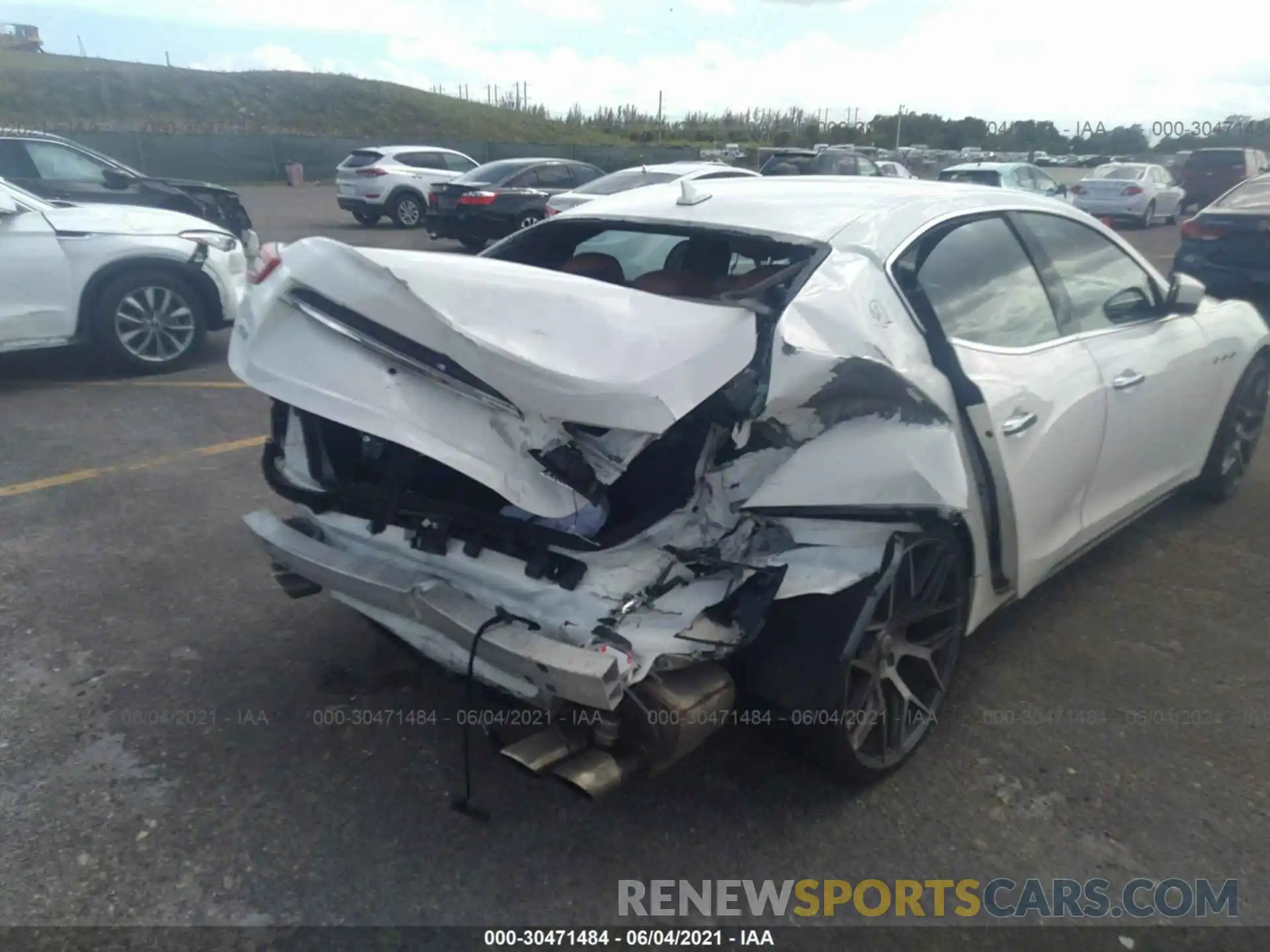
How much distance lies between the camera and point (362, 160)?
19922 mm

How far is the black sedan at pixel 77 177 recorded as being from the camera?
11.0 meters

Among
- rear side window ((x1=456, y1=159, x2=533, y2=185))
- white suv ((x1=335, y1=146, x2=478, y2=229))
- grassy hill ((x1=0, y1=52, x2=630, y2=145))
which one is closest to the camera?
rear side window ((x1=456, y1=159, x2=533, y2=185))

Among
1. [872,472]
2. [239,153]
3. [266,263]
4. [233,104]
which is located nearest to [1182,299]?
[872,472]

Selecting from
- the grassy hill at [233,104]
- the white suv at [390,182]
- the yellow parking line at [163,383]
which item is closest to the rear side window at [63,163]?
the yellow parking line at [163,383]

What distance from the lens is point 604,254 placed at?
12.6 ft

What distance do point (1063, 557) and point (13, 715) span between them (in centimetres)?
362

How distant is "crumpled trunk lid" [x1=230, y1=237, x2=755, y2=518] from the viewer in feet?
7.66

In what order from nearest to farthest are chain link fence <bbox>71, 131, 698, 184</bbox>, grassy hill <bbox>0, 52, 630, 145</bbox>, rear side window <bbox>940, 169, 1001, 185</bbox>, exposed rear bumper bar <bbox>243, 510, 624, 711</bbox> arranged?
exposed rear bumper bar <bbox>243, 510, 624, 711</bbox> < rear side window <bbox>940, 169, 1001, 185</bbox> < chain link fence <bbox>71, 131, 698, 184</bbox> < grassy hill <bbox>0, 52, 630, 145</bbox>

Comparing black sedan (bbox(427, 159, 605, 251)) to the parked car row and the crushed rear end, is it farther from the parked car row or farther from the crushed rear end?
the crushed rear end

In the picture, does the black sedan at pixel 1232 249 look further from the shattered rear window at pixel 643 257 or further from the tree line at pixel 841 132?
the tree line at pixel 841 132

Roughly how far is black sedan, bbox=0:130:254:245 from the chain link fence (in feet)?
59.0

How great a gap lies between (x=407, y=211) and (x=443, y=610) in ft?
62.4

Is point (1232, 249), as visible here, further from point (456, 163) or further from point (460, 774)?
point (456, 163)

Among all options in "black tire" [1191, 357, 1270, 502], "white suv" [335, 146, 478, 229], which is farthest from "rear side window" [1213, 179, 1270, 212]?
"white suv" [335, 146, 478, 229]
